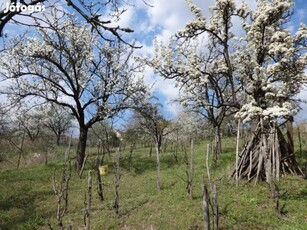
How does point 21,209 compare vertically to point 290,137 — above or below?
below

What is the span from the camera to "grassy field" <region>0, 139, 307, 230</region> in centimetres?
1069

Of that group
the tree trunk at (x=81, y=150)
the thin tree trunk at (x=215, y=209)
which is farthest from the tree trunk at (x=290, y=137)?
the tree trunk at (x=81, y=150)

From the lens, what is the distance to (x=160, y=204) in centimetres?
1305

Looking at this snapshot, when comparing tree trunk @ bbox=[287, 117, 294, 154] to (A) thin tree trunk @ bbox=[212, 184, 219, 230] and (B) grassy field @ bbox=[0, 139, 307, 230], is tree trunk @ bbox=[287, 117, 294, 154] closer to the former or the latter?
(B) grassy field @ bbox=[0, 139, 307, 230]

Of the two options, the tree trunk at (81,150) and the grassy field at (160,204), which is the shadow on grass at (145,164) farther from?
the tree trunk at (81,150)

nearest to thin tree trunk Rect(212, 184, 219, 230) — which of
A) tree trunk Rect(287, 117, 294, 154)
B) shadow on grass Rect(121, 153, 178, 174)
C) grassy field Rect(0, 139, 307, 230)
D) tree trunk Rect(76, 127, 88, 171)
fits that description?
grassy field Rect(0, 139, 307, 230)

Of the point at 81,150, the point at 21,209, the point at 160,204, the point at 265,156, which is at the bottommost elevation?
the point at 21,209

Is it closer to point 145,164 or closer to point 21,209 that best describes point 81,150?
point 145,164

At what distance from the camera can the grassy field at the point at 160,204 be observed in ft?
35.1

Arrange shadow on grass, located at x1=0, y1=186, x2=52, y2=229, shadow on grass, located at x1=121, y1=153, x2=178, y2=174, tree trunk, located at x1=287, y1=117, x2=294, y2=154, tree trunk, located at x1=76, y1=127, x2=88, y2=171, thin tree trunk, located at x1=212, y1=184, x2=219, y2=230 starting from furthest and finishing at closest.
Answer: tree trunk, located at x1=76, y1=127, x2=88, y2=171 → shadow on grass, located at x1=121, y1=153, x2=178, y2=174 → tree trunk, located at x1=287, y1=117, x2=294, y2=154 → shadow on grass, located at x1=0, y1=186, x2=52, y2=229 → thin tree trunk, located at x1=212, y1=184, x2=219, y2=230

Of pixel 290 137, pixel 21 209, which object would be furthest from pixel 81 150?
pixel 290 137

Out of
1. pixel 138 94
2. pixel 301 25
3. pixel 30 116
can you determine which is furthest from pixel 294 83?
pixel 30 116

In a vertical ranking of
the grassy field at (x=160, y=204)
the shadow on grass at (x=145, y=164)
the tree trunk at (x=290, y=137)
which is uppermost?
the tree trunk at (x=290, y=137)

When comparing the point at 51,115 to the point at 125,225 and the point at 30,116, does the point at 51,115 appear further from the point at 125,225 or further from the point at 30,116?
the point at 125,225
